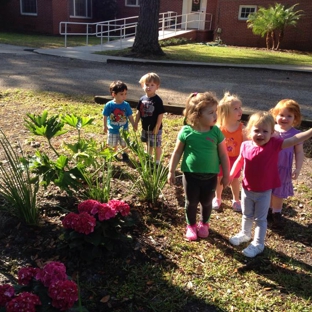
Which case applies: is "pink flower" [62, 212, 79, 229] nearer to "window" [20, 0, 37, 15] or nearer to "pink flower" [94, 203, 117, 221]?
"pink flower" [94, 203, 117, 221]

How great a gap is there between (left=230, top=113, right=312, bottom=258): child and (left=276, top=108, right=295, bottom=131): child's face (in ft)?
1.55

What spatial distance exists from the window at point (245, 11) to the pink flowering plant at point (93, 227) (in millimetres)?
21867

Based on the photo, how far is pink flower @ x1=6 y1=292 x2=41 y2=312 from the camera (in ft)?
5.90

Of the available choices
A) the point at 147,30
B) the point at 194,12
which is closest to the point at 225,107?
the point at 147,30

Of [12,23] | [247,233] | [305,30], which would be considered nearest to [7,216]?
[247,233]

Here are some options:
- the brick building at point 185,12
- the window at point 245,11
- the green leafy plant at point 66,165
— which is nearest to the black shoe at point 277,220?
the green leafy plant at point 66,165

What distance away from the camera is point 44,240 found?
3002 mm

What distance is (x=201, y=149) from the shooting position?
2930 mm

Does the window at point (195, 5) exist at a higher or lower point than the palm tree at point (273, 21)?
higher

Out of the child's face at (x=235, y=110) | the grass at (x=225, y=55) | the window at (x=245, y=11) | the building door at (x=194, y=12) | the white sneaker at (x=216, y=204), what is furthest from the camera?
the building door at (x=194, y=12)

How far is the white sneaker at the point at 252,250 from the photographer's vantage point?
2.96 metres

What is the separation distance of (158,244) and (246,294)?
0.79m

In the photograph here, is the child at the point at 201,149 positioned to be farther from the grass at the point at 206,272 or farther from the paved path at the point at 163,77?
the paved path at the point at 163,77

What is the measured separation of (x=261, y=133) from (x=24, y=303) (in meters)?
1.91
